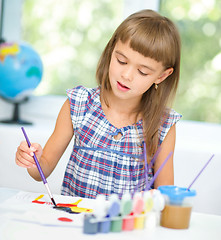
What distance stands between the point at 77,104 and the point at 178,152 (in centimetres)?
58

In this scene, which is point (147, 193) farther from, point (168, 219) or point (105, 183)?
point (105, 183)

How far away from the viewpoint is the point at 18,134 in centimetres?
183

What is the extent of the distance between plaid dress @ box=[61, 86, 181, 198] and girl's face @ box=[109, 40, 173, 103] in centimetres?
17

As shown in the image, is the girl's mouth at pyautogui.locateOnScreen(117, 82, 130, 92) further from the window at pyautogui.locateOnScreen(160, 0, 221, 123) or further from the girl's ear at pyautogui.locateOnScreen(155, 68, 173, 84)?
the window at pyautogui.locateOnScreen(160, 0, 221, 123)

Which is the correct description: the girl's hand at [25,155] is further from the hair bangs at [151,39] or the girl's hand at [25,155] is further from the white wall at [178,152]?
the white wall at [178,152]

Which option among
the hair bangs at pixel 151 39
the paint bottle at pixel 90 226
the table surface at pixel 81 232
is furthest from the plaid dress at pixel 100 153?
the paint bottle at pixel 90 226

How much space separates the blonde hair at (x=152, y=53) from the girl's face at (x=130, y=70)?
0.05 feet

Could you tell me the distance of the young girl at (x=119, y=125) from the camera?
1.14 metres

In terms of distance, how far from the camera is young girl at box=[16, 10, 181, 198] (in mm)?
1141

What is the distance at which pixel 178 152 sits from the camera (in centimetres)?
169

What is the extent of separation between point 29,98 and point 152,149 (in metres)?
1.20

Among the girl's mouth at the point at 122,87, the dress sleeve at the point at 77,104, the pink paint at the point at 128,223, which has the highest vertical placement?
the girl's mouth at the point at 122,87

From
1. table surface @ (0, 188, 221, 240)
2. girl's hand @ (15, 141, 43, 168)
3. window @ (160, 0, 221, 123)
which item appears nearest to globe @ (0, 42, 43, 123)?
window @ (160, 0, 221, 123)


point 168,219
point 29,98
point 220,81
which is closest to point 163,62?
point 168,219
